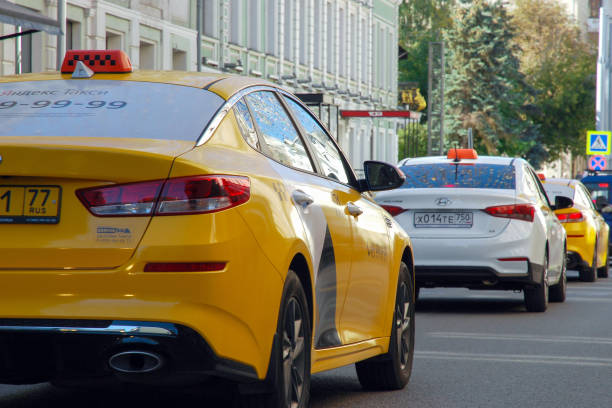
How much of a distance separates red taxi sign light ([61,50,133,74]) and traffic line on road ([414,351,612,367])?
4.14 meters

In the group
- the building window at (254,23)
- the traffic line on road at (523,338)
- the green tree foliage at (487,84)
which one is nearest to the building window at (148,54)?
the building window at (254,23)

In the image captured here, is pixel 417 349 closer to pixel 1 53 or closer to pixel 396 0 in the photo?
pixel 1 53

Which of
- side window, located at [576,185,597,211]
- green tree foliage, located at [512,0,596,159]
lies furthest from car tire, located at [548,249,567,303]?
green tree foliage, located at [512,0,596,159]

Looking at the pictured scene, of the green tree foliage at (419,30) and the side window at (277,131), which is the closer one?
the side window at (277,131)

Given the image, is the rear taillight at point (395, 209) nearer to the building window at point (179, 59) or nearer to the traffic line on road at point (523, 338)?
the traffic line on road at point (523, 338)

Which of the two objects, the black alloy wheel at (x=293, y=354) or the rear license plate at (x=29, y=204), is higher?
the rear license plate at (x=29, y=204)

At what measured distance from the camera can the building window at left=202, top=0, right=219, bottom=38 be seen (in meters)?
36.7

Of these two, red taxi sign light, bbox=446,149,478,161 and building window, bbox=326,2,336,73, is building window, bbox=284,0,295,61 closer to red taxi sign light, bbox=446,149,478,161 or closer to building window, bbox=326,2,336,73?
building window, bbox=326,2,336,73

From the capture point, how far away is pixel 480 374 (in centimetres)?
866

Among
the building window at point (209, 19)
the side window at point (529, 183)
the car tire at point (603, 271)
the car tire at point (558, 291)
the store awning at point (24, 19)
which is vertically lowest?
the car tire at point (603, 271)

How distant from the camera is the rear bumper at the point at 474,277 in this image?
13391 millimetres

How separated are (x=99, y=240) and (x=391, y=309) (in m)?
2.86

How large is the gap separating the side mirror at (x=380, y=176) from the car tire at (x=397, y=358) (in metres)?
0.63

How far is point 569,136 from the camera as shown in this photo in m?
84.2
